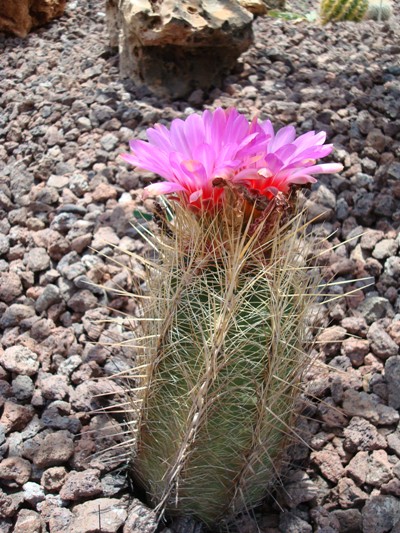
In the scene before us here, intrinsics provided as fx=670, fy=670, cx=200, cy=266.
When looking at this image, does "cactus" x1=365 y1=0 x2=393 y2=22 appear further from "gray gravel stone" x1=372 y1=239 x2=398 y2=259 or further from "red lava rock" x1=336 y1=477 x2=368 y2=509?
"red lava rock" x1=336 y1=477 x2=368 y2=509

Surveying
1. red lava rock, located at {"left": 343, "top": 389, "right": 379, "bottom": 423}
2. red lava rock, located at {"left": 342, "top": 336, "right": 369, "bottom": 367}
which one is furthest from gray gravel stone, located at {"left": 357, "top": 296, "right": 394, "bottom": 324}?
red lava rock, located at {"left": 343, "top": 389, "right": 379, "bottom": 423}

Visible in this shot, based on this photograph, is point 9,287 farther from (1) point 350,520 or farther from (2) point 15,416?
(1) point 350,520

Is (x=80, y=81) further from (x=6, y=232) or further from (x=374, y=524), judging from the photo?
(x=374, y=524)

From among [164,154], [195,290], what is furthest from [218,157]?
[195,290]

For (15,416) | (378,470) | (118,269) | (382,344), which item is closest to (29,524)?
(15,416)

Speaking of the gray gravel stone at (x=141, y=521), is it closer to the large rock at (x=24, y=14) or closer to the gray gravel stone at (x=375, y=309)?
the gray gravel stone at (x=375, y=309)
